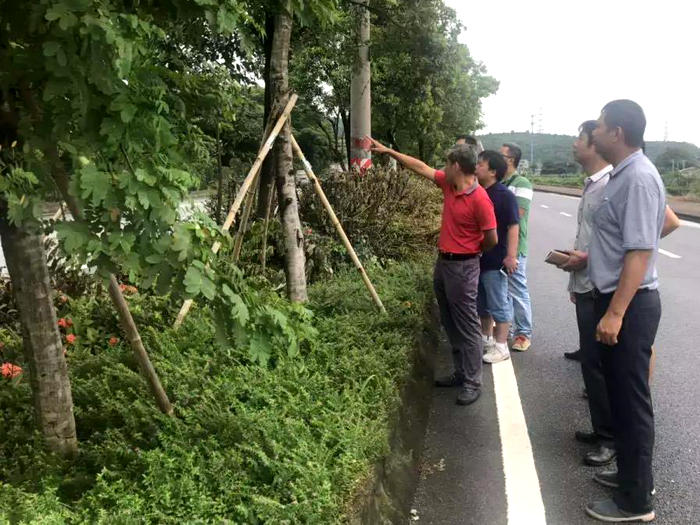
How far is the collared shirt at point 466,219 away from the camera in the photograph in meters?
4.01

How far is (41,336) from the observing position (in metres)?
2.42

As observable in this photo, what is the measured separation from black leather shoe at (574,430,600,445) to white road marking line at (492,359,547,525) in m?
0.31

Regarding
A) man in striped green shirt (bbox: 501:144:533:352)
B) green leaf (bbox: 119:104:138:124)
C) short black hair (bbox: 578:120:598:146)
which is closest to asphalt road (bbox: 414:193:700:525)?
man in striped green shirt (bbox: 501:144:533:352)

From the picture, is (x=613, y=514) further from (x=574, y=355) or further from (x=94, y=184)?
→ (x=94, y=184)

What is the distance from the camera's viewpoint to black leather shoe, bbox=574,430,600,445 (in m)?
3.50

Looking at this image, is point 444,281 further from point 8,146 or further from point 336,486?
point 8,146

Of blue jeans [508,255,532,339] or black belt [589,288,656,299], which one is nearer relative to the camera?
black belt [589,288,656,299]

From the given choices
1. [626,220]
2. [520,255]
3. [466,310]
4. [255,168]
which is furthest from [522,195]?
[626,220]

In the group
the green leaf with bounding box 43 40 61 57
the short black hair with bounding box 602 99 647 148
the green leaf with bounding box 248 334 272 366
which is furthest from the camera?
the short black hair with bounding box 602 99 647 148

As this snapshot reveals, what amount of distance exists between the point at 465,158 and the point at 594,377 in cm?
165

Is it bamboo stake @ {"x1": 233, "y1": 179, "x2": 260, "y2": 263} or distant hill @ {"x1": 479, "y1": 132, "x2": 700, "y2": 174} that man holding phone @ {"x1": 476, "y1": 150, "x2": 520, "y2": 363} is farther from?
distant hill @ {"x1": 479, "y1": 132, "x2": 700, "y2": 174}

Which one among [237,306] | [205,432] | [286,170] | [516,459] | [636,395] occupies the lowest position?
[516,459]

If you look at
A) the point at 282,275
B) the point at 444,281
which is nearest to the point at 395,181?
the point at 282,275

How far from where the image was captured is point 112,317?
14.0ft
